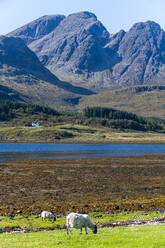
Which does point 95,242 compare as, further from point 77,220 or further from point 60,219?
point 60,219

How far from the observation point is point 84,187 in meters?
60.3

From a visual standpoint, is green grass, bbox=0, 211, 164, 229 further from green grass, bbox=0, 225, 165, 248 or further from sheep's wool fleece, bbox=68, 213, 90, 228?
green grass, bbox=0, 225, 165, 248

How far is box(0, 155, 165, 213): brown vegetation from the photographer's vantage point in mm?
44312

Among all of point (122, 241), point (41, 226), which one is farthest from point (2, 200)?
point (122, 241)

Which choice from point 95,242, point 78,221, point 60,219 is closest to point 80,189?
point 60,219

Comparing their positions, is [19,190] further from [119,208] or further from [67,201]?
[119,208]

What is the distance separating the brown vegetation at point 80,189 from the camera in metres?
44.3

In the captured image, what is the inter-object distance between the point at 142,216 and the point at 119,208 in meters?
5.48

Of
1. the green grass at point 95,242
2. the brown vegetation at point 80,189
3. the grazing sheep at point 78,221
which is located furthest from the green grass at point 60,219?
the green grass at point 95,242

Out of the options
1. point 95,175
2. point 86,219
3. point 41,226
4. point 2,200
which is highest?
point 86,219

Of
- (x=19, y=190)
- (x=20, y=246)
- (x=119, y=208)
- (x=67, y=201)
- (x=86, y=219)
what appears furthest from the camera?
(x=19, y=190)

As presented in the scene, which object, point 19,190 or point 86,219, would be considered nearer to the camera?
point 86,219

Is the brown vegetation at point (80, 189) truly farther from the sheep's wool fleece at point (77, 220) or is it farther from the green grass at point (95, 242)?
the green grass at point (95, 242)

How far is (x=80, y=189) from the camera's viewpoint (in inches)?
2291
